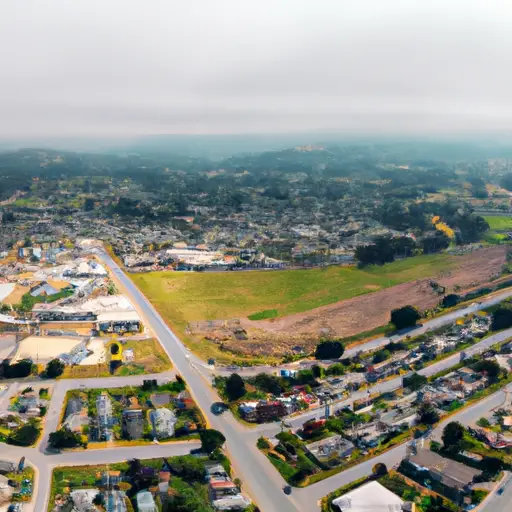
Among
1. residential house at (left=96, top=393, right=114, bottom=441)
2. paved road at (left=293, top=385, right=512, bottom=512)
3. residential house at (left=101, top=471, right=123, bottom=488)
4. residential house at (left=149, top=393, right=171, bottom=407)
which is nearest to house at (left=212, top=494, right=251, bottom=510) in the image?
paved road at (left=293, top=385, right=512, bottom=512)

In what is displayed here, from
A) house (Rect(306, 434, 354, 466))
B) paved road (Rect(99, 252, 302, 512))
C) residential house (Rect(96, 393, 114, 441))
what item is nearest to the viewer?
paved road (Rect(99, 252, 302, 512))

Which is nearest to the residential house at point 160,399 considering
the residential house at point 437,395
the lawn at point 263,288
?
the lawn at point 263,288

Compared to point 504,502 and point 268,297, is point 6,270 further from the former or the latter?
point 504,502

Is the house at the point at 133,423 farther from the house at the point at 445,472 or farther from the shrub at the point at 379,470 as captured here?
the house at the point at 445,472

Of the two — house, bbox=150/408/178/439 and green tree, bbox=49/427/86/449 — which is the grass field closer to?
house, bbox=150/408/178/439

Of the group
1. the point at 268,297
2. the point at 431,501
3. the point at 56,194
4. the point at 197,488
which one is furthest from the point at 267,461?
the point at 56,194
